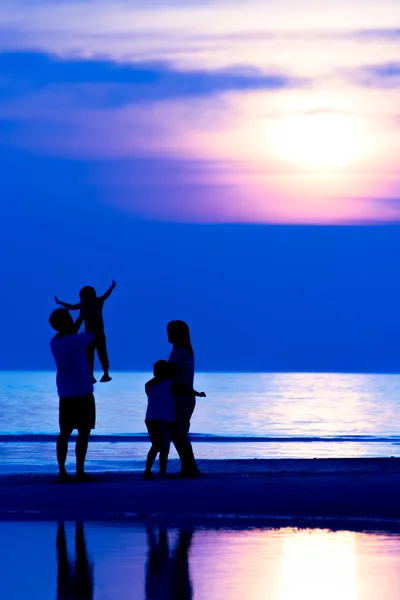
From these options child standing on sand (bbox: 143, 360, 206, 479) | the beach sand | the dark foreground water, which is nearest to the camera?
the dark foreground water

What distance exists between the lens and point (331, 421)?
5028 cm

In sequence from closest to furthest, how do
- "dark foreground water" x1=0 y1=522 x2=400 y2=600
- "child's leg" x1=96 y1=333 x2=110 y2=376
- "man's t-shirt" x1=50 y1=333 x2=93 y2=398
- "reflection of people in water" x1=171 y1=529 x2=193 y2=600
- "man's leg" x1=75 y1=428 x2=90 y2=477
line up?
"reflection of people in water" x1=171 y1=529 x2=193 y2=600 → "dark foreground water" x1=0 y1=522 x2=400 y2=600 → "man's t-shirt" x1=50 y1=333 x2=93 y2=398 → "man's leg" x1=75 y1=428 x2=90 y2=477 → "child's leg" x1=96 y1=333 x2=110 y2=376

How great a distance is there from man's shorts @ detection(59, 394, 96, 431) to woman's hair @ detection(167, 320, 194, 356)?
1.39 m

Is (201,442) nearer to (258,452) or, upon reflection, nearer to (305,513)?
(258,452)

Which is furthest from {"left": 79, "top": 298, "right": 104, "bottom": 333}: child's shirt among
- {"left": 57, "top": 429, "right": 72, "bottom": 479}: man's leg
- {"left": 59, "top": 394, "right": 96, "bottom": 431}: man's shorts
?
{"left": 57, "top": 429, "right": 72, "bottom": 479}: man's leg

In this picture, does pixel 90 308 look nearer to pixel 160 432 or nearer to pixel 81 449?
pixel 81 449

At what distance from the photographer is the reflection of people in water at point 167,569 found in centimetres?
720

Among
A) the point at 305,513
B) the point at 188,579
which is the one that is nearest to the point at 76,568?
the point at 188,579

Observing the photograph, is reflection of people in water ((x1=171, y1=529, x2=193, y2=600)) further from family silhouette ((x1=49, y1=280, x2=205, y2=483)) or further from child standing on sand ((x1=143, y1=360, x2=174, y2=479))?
child standing on sand ((x1=143, y1=360, x2=174, y2=479))

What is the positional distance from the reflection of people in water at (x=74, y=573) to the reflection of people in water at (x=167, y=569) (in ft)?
1.26

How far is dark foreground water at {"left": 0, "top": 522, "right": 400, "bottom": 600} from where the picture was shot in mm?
7305

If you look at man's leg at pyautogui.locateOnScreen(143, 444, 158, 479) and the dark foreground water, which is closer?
the dark foreground water

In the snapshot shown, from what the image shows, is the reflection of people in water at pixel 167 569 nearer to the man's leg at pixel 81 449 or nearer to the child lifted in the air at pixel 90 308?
the man's leg at pixel 81 449

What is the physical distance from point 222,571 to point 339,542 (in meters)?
1.73
